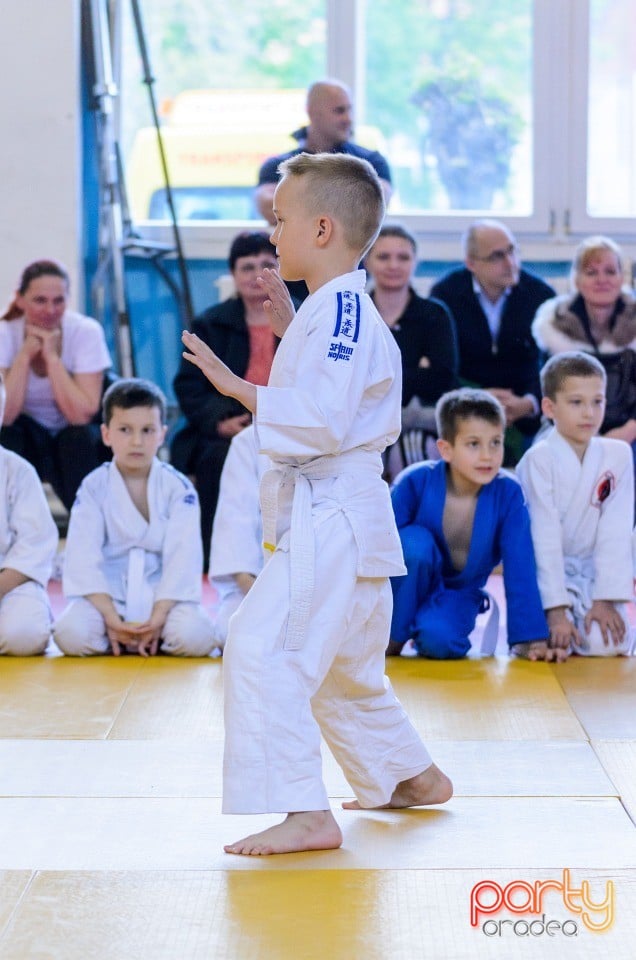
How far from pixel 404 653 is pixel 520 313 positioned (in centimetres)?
253

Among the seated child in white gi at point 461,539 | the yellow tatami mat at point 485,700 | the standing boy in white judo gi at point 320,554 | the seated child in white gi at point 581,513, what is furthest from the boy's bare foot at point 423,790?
the seated child in white gi at point 581,513

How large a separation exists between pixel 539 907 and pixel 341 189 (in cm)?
139

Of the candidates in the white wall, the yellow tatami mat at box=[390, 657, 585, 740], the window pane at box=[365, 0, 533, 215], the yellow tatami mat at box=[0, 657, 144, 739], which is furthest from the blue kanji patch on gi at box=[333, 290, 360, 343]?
the window pane at box=[365, 0, 533, 215]

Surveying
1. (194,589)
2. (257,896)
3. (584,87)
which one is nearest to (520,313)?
(584,87)

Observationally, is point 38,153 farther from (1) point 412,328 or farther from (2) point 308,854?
(2) point 308,854

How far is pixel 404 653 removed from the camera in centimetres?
449

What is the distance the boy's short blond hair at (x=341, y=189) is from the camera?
2.64 metres

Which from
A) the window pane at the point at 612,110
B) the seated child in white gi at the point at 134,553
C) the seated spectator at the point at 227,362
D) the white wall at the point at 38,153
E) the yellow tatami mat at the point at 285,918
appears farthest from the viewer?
the window pane at the point at 612,110

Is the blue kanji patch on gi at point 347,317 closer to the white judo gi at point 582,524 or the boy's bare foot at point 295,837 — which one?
the boy's bare foot at point 295,837

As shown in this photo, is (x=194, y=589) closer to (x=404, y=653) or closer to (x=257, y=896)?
(x=404, y=653)

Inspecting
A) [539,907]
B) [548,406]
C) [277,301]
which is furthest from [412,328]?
[539,907]

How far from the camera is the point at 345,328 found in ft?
8.49

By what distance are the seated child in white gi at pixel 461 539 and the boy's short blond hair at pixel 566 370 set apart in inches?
12.6

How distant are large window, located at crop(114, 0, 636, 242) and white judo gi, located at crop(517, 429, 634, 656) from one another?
3.24 m
